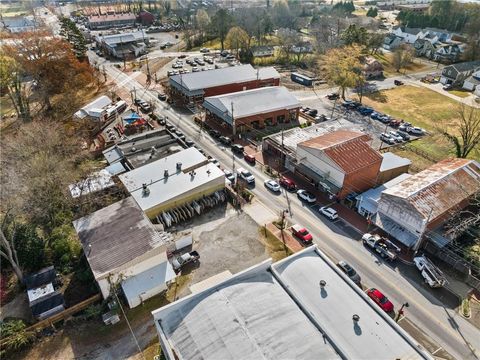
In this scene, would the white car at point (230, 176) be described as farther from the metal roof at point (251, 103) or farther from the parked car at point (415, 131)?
the parked car at point (415, 131)

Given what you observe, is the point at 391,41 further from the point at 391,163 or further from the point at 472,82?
the point at 391,163

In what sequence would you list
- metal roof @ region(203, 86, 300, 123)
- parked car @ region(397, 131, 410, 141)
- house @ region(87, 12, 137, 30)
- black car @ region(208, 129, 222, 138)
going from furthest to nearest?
1. house @ region(87, 12, 137, 30)
2. metal roof @ region(203, 86, 300, 123)
3. parked car @ region(397, 131, 410, 141)
4. black car @ region(208, 129, 222, 138)

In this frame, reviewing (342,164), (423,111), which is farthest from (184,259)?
(423,111)

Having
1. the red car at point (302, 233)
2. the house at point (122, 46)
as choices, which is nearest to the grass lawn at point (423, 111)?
the red car at point (302, 233)

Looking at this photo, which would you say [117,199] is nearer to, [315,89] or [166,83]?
[166,83]

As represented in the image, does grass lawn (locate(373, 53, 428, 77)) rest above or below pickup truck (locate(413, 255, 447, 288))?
above

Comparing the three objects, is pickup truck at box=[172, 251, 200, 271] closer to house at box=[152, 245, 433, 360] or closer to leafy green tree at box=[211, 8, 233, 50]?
house at box=[152, 245, 433, 360]

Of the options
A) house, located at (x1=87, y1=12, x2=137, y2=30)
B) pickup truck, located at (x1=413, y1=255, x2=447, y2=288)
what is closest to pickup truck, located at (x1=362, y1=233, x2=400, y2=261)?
pickup truck, located at (x1=413, y1=255, x2=447, y2=288)
